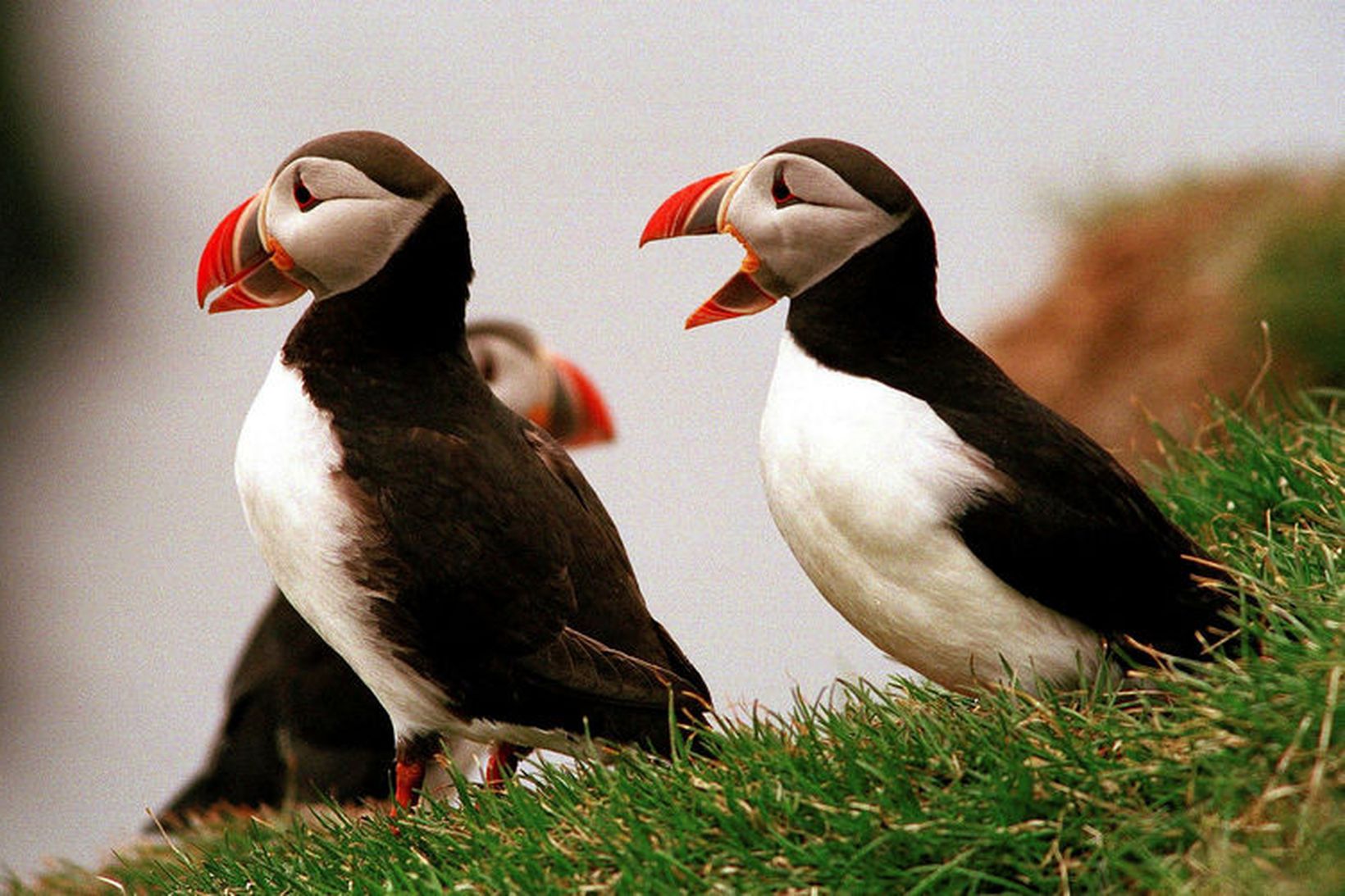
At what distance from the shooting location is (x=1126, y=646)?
2.32 meters

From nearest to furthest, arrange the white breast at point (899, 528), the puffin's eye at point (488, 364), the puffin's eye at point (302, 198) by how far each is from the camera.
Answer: the white breast at point (899, 528) < the puffin's eye at point (302, 198) < the puffin's eye at point (488, 364)

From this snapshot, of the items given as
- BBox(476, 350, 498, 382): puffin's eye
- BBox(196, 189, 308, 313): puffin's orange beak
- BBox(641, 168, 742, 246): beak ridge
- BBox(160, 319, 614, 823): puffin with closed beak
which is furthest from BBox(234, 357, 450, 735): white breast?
BBox(476, 350, 498, 382): puffin's eye

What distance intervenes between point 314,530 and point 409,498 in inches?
4.9

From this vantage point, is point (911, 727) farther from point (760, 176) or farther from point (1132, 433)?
point (1132, 433)

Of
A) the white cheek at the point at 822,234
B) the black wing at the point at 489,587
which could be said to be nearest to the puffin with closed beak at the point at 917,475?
the white cheek at the point at 822,234

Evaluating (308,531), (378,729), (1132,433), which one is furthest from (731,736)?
(1132,433)

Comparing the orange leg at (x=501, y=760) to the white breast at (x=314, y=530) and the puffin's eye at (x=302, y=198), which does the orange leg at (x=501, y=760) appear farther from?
the puffin's eye at (x=302, y=198)

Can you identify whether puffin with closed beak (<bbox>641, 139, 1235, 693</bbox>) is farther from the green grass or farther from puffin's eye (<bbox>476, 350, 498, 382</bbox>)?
puffin's eye (<bbox>476, 350, 498, 382</bbox>)

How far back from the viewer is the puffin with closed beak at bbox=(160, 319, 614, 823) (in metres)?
3.86

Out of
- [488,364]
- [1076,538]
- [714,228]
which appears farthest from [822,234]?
[488,364]

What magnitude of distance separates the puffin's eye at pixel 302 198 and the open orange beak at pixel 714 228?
0.43 m

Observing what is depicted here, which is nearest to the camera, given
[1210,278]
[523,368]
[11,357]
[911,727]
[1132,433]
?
[911,727]

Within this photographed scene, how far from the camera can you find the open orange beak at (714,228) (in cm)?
239

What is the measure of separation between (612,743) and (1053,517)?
64 centimetres
